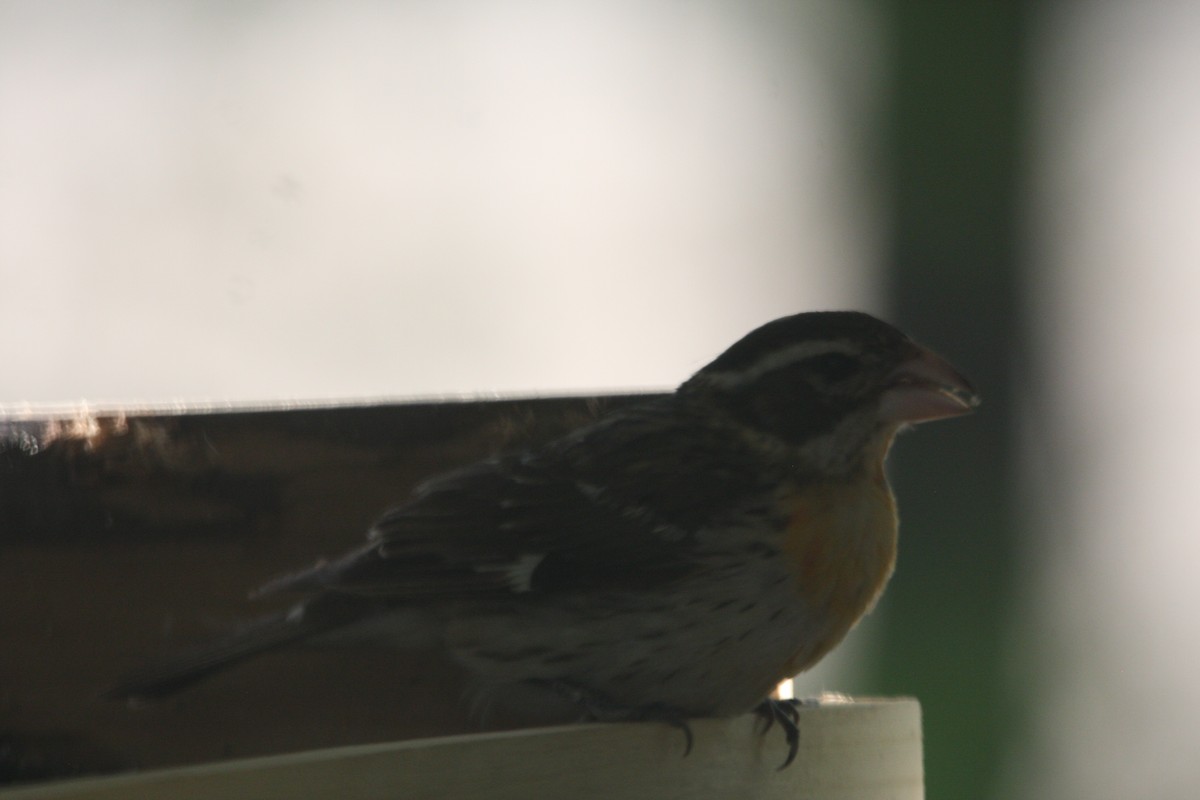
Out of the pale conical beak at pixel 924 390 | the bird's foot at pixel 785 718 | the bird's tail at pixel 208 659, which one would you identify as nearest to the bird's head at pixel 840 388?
the pale conical beak at pixel 924 390

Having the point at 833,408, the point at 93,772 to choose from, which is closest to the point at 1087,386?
the point at 833,408

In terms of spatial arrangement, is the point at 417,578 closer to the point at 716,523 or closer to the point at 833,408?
the point at 716,523

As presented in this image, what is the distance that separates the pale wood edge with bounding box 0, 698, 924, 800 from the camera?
1867mm

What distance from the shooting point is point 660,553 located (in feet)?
9.51

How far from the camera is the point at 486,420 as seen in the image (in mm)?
2967

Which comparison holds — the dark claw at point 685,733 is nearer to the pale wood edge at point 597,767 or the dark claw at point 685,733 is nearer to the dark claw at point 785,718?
the pale wood edge at point 597,767

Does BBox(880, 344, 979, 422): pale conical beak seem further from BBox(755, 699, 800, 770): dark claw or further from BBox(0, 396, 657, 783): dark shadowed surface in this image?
BBox(0, 396, 657, 783): dark shadowed surface

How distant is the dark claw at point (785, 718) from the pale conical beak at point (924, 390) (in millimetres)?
632

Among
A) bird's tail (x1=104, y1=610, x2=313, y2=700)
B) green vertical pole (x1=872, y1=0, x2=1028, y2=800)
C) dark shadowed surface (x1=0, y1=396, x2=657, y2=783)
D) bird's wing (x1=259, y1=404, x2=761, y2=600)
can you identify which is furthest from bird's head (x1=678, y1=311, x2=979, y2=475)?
green vertical pole (x1=872, y1=0, x2=1028, y2=800)

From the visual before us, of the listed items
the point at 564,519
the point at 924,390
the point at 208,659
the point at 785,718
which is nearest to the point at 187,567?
the point at 208,659

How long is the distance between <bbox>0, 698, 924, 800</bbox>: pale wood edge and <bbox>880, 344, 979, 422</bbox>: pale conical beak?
56 cm

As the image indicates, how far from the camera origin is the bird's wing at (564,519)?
2717 millimetres

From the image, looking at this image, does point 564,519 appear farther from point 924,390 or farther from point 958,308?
point 958,308

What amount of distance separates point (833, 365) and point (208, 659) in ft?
4.52
